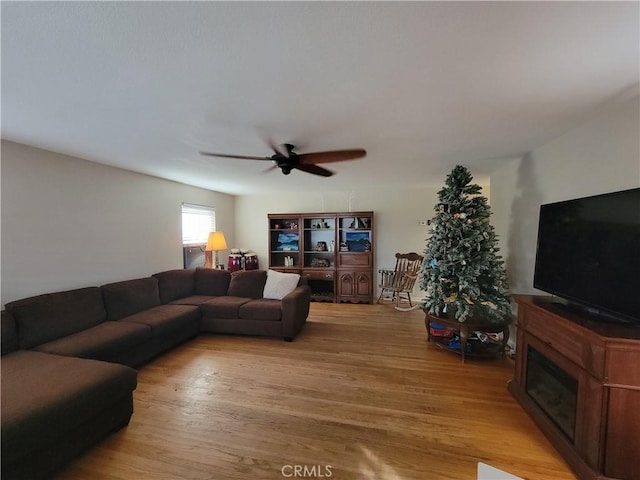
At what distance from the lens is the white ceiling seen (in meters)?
1.11

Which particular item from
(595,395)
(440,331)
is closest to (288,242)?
(440,331)

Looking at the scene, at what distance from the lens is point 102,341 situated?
8.20ft

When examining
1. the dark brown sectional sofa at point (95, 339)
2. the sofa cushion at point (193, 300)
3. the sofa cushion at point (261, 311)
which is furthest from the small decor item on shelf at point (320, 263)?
the sofa cushion at point (193, 300)

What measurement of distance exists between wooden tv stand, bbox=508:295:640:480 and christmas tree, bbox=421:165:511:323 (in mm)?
1093

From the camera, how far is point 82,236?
10.4 ft

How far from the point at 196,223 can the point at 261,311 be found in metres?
2.64

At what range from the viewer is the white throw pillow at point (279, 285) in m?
4.06

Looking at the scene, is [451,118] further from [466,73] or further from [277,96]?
[277,96]

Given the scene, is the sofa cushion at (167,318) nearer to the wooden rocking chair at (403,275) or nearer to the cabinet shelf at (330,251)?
the cabinet shelf at (330,251)

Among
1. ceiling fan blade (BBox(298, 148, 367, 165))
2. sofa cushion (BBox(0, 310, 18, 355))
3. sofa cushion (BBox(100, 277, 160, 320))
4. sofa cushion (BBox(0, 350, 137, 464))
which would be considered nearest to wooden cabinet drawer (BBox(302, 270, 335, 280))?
sofa cushion (BBox(100, 277, 160, 320))

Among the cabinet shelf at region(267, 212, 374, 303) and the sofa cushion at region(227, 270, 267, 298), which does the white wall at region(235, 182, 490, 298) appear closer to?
the cabinet shelf at region(267, 212, 374, 303)

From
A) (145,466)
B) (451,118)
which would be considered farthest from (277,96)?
(145,466)

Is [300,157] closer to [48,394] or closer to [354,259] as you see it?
[48,394]

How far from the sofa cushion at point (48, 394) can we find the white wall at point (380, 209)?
4.51 m
